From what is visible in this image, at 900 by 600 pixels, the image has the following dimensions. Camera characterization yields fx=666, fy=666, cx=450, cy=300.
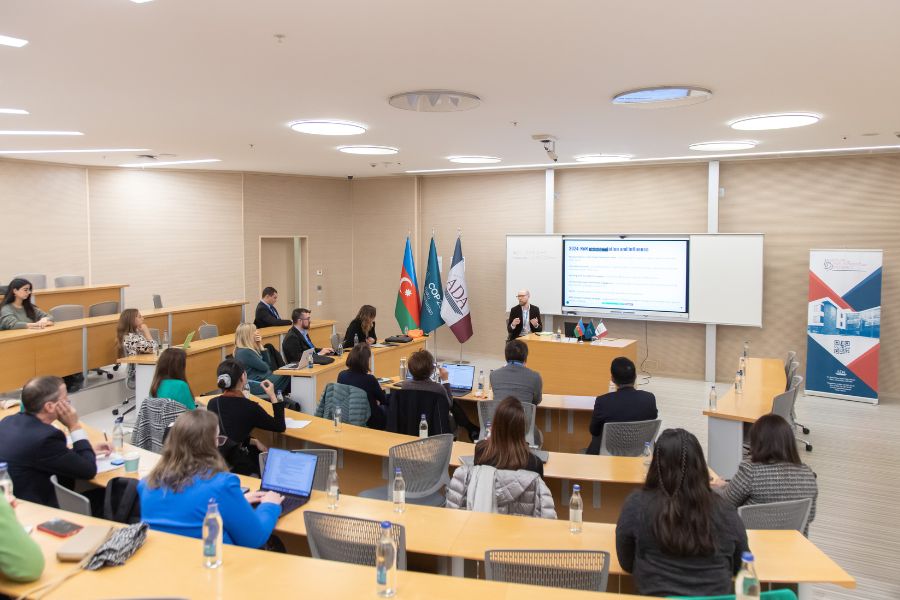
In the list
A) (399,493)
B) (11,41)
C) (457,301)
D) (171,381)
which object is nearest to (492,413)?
(399,493)

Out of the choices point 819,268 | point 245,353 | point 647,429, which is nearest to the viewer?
point 647,429

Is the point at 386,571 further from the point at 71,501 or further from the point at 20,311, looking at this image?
the point at 20,311

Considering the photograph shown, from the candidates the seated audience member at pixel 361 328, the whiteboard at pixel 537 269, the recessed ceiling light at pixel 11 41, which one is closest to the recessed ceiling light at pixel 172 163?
the seated audience member at pixel 361 328

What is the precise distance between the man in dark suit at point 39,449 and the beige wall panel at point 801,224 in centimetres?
933

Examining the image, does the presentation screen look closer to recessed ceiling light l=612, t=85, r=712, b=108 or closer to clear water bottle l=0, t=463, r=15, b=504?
recessed ceiling light l=612, t=85, r=712, b=108

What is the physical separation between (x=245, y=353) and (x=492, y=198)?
22.2 feet

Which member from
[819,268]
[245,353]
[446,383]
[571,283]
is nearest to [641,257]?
[571,283]

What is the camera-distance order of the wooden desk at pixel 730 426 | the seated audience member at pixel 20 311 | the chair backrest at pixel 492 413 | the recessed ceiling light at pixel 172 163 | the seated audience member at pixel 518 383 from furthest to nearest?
the recessed ceiling light at pixel 172 163 < the seated audience member at pixel 20 311 < the seated audience member at pixel 518 383 < the wooden desk at pixel 730 426 < the chair backrest at pixel 492 413

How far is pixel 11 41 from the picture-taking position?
4055 mm

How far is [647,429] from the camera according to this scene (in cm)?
495

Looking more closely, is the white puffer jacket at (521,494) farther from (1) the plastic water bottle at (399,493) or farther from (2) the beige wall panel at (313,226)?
(2) the beige wall panel at (313,226)

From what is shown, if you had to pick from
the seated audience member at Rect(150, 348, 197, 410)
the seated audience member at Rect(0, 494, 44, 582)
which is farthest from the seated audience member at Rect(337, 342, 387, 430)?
the seated audience member at Rect(0, 494, 44, 582)

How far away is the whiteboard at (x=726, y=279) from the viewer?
9883mm

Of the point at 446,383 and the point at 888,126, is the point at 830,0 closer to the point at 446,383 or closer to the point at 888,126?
the point at 446,383
